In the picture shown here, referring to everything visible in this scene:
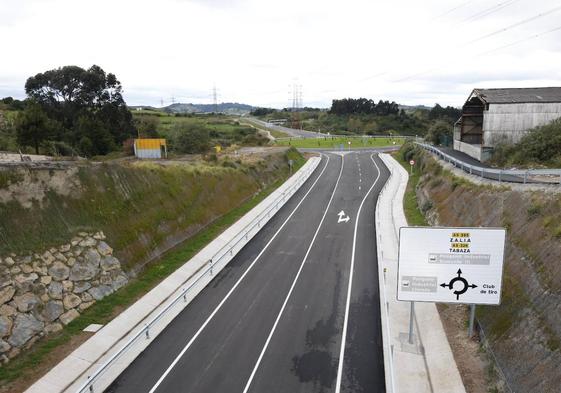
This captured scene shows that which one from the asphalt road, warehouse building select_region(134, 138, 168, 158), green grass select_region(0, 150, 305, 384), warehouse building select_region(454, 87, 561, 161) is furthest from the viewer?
warehouse building select_region(134, 138, 168, 158)

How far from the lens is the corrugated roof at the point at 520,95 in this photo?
35.0 m

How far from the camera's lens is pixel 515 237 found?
17.7 metres

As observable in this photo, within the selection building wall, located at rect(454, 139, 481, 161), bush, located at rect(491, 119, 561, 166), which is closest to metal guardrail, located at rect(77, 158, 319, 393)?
building wall, located at rect(454, 139, 481, 161)

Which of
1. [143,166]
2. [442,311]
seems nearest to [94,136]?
[143,166]

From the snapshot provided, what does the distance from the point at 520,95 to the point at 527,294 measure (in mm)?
29258

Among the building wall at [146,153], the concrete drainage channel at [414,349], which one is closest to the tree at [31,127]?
the building wall at [146,153]

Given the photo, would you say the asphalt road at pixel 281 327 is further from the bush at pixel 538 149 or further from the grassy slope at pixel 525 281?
the bush at pixel 538 149

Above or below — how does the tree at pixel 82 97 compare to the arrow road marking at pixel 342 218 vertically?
above

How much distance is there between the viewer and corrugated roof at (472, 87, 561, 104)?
34969mm

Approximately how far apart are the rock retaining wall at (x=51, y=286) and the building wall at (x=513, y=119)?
3365 cm

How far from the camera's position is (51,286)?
1811cm

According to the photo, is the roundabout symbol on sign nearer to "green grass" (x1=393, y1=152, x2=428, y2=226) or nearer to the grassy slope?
the grassy slope

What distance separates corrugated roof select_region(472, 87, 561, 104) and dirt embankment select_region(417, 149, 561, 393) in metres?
16.9

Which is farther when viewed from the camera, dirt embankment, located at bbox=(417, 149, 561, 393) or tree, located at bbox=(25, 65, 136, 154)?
tree, located at bbox=(25, 65, 136, 154)
